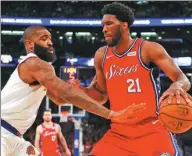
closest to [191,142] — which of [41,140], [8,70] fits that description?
[41,140]

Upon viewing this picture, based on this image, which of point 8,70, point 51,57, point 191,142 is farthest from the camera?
point 8,70

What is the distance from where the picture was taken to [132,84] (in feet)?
13.9

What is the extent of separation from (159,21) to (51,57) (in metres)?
17.8

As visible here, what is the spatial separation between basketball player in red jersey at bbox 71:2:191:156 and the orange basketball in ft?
0.82

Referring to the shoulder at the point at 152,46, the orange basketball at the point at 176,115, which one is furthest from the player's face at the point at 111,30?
the orange basketball at the point at 176,115

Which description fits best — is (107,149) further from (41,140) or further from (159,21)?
(159,21)

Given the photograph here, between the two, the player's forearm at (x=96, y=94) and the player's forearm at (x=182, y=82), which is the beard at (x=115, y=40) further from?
the player's forearm at (x=182, y=82)

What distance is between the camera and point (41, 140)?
1051cm

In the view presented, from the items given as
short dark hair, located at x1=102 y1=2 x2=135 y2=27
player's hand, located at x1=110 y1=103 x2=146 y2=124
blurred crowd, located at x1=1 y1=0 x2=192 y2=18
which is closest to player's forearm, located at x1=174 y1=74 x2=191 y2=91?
player's hand, located at x1=110 y1=103 x2=146 y2=124

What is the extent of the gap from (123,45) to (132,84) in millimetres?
468

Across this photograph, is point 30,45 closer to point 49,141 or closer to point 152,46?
point 152,46

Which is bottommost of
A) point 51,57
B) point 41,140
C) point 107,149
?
point 41,140

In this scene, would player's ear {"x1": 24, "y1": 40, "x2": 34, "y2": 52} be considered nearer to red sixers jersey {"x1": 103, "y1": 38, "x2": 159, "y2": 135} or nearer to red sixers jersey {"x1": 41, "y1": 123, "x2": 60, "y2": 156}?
red sixers jersey {"x1": 103, "y1": 38, "x2": 159, "y2": 135}

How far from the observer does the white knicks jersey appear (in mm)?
4117
